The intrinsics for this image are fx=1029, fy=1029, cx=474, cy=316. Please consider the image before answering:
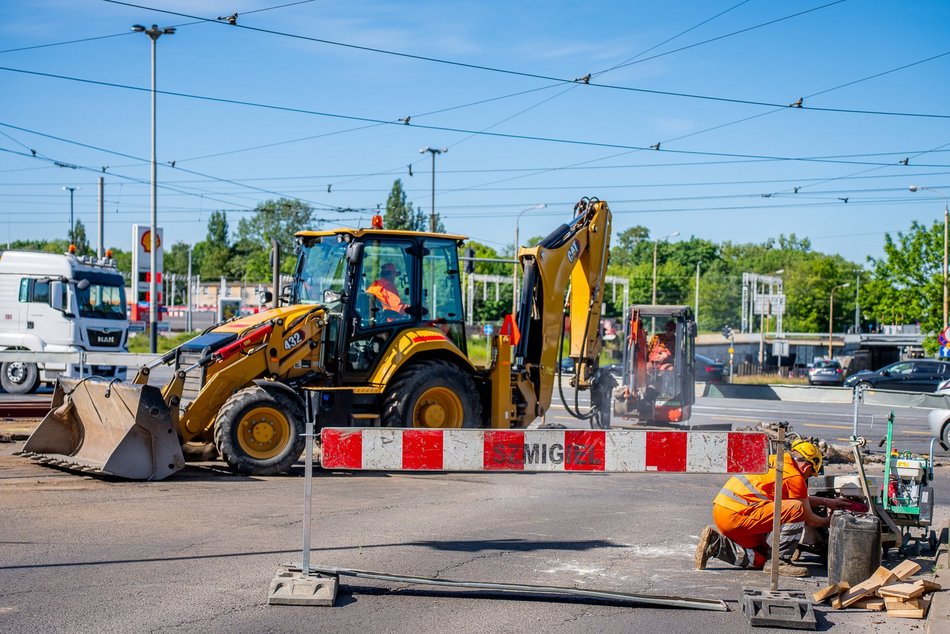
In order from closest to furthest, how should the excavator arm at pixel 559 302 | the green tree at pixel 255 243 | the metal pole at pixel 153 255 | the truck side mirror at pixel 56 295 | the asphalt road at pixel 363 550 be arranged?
the asphalt road at pixel 363 550 → the excavator arm at pixel 559 302 → the truck side mirror at pixel 56 295 → the metal pole at pixel 153 255 → the green tree at pixel 255 243

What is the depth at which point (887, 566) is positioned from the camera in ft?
27.3

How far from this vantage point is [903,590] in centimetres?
693

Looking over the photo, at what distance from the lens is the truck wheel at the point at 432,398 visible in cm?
1258

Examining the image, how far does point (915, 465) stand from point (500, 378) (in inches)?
238

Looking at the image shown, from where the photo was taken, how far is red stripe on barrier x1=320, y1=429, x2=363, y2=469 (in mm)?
7867

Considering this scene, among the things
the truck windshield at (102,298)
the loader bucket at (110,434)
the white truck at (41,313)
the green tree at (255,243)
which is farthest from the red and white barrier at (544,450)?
the green tree at (255,243)

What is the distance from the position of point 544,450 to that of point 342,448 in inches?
61.8

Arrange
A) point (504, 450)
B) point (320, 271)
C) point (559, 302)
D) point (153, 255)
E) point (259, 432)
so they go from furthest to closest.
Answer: point (153, 255) → point (559, 302) → point (320, 271) → point (259, 432) → point (504, 450)

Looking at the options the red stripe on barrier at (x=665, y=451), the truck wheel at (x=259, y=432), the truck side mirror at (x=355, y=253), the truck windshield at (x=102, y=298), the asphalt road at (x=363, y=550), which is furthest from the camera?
the truck windshield at (x=102, y=298)

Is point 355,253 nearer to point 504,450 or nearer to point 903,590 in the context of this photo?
point 504,450

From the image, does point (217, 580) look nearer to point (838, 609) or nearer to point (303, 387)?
point (838, 609)

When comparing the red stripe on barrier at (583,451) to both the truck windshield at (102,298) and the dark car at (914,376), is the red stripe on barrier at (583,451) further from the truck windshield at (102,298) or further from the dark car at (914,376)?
the dark car at (914,376)

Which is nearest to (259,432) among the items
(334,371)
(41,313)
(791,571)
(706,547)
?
(334,371)

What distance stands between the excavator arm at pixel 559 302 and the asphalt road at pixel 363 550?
76.6 inches
